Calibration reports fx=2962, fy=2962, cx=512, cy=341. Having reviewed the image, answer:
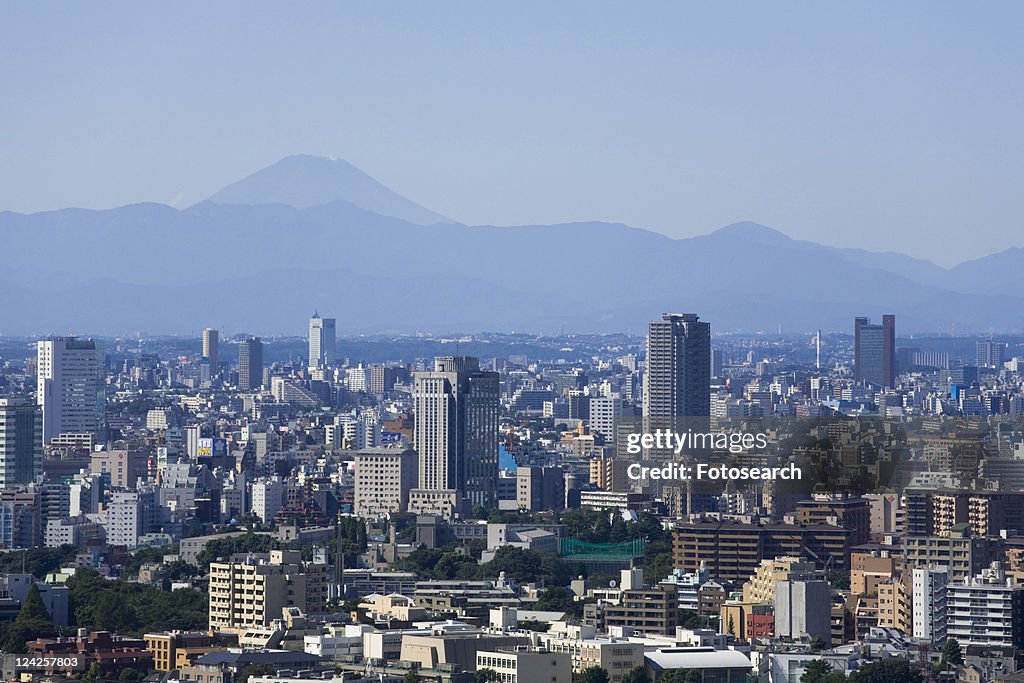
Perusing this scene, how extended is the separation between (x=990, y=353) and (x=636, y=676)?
303 feet

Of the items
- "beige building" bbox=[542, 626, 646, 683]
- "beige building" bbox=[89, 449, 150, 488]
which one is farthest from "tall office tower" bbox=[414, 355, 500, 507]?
"beige building" bbox=[542, 626, 646, 683]

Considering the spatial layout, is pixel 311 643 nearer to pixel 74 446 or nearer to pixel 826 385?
pixel 74 446

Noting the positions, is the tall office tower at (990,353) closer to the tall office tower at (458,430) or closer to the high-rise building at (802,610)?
the tall office tower at (458,430)

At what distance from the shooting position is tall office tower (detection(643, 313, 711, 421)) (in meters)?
69.8

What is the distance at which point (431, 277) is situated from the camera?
177500 millimetres

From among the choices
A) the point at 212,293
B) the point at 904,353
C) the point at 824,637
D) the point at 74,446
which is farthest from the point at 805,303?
the point at 824,637

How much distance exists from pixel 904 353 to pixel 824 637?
263 feet

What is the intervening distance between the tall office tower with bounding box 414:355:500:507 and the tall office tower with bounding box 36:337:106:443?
11.7m

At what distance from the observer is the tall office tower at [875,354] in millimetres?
97125

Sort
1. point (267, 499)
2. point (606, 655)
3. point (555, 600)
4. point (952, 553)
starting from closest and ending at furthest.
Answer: point (606, 655) < point (555, 600) < point (952, 553) < point (267, 499)

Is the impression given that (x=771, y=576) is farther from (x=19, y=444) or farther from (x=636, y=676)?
(x=19, y=444)

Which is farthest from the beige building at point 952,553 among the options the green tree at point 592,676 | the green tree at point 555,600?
the green tree at point 592,676

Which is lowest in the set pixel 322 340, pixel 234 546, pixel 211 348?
pixel 234 546

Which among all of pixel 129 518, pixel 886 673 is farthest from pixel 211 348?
pixel 886 673
